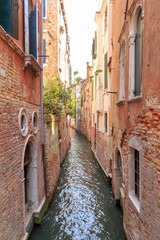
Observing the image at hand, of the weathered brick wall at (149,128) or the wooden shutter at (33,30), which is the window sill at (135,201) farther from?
the wooden shutter at (33,30)

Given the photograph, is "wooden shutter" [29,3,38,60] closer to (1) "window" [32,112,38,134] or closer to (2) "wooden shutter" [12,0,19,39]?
(2) "wooden shutter" [12,0,19,39]

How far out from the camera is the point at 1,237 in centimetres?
335

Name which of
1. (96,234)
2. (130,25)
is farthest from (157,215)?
(130,25)

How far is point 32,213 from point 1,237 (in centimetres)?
247

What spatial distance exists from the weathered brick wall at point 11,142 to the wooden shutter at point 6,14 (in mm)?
489

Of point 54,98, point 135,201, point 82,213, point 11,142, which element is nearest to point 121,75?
point 135,201

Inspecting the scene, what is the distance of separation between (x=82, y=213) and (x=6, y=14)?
6.70 metres

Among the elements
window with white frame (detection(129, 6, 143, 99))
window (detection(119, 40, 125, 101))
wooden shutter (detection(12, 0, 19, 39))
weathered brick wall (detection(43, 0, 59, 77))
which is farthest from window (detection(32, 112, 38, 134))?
weathered brick wall (detection(43, 0, 59, 77))

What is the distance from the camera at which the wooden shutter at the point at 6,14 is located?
370 cm

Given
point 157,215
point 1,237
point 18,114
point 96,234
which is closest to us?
point 157,215

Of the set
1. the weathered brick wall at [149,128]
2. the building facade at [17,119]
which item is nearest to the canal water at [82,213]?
the building facade at [17,119]

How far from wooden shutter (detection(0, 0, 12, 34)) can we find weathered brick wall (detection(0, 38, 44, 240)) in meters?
0.49

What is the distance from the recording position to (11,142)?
3928 mm

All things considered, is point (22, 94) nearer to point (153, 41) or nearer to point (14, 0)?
point (14, 0)
